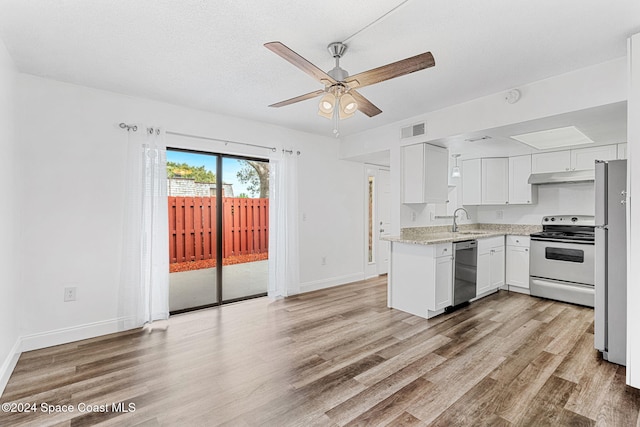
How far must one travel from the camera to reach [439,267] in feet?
12.0

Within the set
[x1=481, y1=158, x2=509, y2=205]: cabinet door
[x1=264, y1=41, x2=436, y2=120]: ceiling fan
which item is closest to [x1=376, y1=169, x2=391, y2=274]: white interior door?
[x1=481, y1=158, x2=509, y2=205]: cabinet door

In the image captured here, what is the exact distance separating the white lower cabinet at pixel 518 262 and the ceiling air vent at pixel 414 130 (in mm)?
2406

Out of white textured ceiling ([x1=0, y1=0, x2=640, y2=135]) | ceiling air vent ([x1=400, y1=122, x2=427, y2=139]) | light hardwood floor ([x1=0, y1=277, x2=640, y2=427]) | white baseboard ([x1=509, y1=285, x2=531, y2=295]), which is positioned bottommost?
light hardwood floor ([x1=0, y1=277, x2=640, y2=427])

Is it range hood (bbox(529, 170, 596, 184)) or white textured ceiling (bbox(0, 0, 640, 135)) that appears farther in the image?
range hood (bbox(529, 170, 596, 184))

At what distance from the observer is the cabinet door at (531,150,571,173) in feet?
15.2

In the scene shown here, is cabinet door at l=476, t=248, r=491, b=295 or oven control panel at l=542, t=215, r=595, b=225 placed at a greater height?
oven control panel at l=542, t=215, r=595, b=225

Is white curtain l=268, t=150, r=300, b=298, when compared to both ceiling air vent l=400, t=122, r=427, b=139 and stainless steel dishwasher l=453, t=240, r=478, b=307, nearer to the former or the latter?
ceiling air vent l=400, t=122, r=427, b=139

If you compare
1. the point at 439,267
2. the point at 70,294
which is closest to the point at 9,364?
the point at 70,294

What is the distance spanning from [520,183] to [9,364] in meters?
6.62

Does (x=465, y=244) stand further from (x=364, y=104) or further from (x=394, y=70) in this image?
(x=394, y=70)

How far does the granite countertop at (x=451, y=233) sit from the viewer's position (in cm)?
379

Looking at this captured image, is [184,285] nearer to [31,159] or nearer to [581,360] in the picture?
[31,159]

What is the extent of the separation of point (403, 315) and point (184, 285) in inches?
113

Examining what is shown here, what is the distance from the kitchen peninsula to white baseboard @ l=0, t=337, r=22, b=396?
376cm
